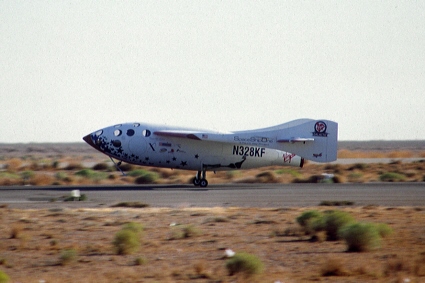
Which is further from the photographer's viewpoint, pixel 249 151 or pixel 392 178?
pixel 392 178

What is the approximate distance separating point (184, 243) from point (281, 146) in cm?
1962

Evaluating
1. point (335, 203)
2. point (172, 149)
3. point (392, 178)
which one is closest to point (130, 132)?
point (172, 149)

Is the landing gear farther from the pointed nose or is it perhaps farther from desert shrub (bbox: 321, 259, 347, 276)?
desert shrub (bbox: 321, 259, 347, 276)

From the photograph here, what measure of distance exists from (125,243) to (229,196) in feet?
47.9

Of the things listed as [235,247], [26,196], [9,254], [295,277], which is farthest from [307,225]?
[26,196]

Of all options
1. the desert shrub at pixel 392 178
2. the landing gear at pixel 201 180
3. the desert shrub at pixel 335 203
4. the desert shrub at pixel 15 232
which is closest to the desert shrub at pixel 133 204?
the desert shrub at pixel 335 203

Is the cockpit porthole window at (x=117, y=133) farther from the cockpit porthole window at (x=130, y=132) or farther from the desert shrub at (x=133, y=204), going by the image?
→ the desert shrub at (x=133, y=204)

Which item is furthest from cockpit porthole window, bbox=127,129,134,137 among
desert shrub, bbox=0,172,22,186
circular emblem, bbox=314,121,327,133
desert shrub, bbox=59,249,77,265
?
desert shrub, bbox=59,249,77,265

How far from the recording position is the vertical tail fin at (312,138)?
3631 cm

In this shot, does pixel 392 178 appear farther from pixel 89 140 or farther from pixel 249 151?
pixel 89 140

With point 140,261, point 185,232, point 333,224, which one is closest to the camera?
point 140,261

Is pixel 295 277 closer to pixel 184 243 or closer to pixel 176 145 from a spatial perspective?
pixel 184 243

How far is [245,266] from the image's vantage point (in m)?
13.0

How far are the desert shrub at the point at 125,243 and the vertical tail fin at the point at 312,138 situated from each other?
20904 millimetres
